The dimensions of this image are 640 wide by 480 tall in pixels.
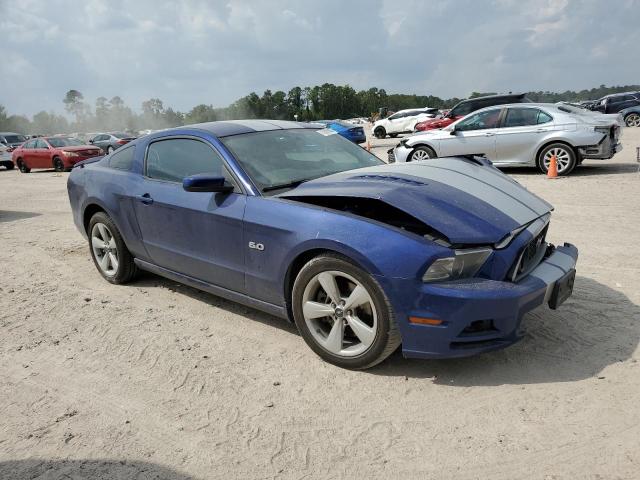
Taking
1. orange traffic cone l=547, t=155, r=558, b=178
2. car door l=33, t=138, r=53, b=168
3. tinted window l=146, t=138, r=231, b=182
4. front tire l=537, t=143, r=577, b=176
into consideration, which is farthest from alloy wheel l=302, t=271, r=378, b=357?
car door l=33, t=138, r=53, b=168

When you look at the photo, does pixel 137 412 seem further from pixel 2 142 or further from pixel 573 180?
pixel 2 142

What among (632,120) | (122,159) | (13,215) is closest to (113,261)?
(122,159)

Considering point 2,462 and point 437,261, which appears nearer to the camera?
point 2,462

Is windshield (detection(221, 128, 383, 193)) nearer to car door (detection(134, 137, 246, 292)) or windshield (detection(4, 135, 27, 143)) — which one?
car door (detection(134, 137, 246, 292))

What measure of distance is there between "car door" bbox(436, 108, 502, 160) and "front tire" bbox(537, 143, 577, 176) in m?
1.00

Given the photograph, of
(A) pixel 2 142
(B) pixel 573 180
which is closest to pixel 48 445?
(B) pixel 573 180

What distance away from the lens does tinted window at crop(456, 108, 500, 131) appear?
1122cm

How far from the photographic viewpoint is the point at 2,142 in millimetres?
25312

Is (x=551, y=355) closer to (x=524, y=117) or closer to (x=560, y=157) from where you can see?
(x=560, y=157)

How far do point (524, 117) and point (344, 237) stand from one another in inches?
364

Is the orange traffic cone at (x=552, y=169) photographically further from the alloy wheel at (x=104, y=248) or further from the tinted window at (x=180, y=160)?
the alloy wheel at (x=104, y=248)

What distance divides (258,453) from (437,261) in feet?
4.50

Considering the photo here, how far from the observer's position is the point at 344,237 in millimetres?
3049

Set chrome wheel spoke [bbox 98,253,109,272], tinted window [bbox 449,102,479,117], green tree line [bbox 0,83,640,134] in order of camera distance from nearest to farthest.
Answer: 1. chrome wheel spoke [bbox 98,253,109,272]
2. tinted window [bbox 449,102,479,117]
3. green tree line [bbox 0,83,640,134]
